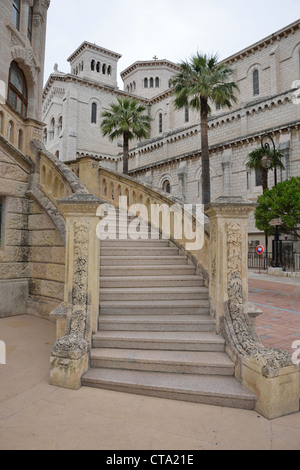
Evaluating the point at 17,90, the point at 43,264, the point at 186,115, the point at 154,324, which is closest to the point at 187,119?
the point at 186,115

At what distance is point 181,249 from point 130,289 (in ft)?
6.69

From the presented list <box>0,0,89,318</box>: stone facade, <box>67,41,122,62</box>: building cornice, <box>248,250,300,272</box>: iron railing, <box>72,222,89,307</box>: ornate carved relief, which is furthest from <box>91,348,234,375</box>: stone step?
<box>67,41,122,62</box>: building cornice

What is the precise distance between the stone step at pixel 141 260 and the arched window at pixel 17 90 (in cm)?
685

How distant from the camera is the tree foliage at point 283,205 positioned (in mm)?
20188

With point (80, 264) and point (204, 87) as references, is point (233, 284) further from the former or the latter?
point (204, 87)

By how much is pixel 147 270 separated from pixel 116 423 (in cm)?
364

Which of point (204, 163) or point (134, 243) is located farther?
point (204, 163)

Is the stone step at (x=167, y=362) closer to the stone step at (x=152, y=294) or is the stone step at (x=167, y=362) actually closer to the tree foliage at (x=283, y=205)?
the stone step at (x=152, y=294)

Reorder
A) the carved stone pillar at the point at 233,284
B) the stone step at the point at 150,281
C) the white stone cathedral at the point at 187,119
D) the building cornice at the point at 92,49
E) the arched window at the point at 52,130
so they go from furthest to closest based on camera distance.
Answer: the building cornice at the point at 92,49 → the arched window at the point at 52,130 → the white stone cathedral at the point at 187,119 → the stone step at the point at 150,281 → the carved stone pillar at the point at 233,284

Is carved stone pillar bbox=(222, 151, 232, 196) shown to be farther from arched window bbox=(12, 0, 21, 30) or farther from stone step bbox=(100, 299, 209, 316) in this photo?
stone step bbox=(100, 299, 209, 316)

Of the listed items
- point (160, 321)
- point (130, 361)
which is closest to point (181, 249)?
point (160, 321)

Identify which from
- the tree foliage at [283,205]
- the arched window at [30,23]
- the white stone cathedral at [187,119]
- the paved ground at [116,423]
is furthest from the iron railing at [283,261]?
the paved ground at [116,423]

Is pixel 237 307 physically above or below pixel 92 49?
below

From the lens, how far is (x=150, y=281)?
5.99 meters
